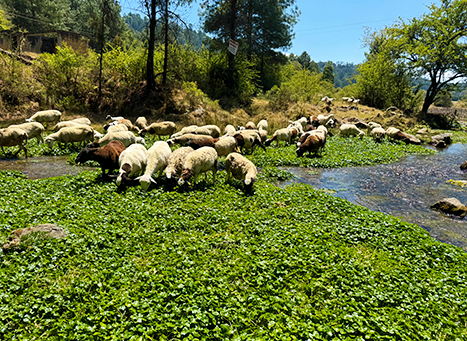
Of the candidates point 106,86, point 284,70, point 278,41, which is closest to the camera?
point 106,86

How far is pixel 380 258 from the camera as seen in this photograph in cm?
611

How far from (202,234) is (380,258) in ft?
13.5

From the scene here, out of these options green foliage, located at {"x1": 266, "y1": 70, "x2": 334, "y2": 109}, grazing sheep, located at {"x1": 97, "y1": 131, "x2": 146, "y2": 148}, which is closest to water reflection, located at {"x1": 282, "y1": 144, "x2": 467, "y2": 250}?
grazing sheep, located at {"x1": 97, "y1": 131, "x2": 146, "y2": 148}

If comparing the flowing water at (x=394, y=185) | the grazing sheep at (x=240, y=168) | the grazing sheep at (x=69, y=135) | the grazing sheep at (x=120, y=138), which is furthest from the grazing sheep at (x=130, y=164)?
the grazing sheep at (x=69, y=135)

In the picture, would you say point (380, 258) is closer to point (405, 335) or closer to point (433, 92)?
point (405, 335)

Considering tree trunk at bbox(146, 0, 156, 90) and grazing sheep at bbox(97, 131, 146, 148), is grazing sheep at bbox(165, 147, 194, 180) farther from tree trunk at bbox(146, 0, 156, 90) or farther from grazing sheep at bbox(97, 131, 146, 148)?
tree trunk at bbox(146, 0, 156, 90)

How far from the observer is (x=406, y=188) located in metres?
11.5

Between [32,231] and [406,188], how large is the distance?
1291 cm

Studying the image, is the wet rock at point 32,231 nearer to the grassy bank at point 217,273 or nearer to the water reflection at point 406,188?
the grassy bank at point 217,273

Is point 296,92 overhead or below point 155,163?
overhead

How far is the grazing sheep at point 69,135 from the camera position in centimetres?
1276

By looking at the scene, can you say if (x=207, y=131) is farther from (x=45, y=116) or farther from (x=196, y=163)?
(x=45, y=116)

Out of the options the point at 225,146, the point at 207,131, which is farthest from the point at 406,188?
the point at 207,131

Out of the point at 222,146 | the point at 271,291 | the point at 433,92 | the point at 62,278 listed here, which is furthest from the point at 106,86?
the point at 433,92
